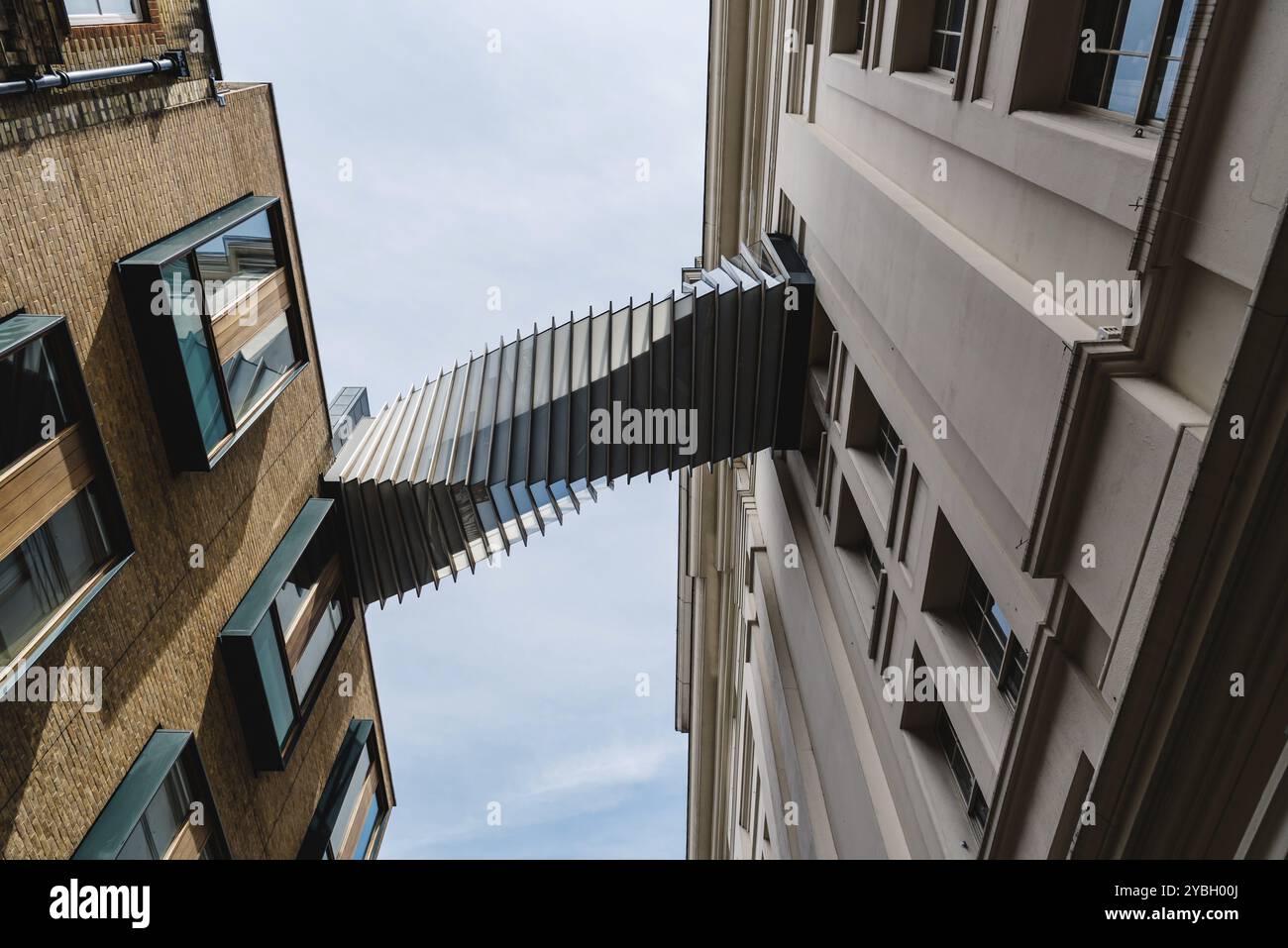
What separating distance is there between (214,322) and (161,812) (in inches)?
273

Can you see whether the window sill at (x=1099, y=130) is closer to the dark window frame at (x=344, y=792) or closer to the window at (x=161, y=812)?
the window at (x=161, y=812)

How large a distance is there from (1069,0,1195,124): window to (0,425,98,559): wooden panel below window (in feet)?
35.5

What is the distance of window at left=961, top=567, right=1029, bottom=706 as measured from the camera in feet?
29.0

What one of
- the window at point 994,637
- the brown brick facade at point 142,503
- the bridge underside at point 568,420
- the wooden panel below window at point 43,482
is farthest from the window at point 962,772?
the wooden panel below window at point 43,482

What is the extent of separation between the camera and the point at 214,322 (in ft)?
38.2

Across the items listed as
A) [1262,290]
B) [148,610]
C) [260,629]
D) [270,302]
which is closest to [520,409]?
[270,302]

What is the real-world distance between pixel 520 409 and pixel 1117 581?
12.4m

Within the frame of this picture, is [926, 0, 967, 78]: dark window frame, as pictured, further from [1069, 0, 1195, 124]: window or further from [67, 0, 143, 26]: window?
[67, 0, 143, 26]: window

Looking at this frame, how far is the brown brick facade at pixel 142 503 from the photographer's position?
8320 mm

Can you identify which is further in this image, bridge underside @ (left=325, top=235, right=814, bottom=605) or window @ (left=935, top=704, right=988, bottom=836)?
bridge underside @ (left=325, top=235, right=814, bottom=605)

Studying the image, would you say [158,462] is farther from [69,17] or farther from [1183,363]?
[1183,363]

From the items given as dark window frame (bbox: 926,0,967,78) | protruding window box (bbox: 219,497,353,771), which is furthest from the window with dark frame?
protruding window box (bbox: 219,497,353,771)

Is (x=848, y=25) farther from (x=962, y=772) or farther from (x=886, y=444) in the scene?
(x=962, y=772)

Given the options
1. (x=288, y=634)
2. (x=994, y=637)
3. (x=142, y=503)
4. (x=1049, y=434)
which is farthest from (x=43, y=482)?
(x=994, y=637)
